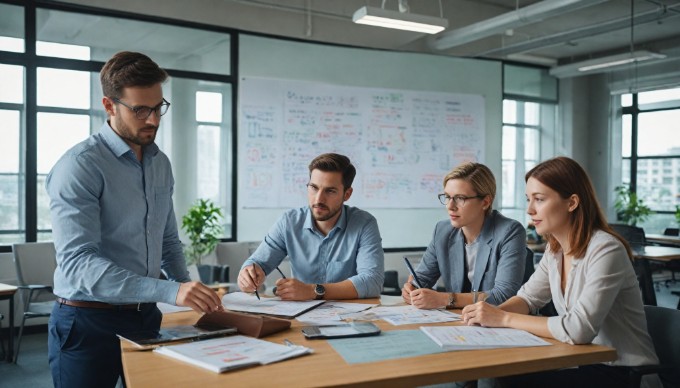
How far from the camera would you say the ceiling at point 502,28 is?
6250 mm

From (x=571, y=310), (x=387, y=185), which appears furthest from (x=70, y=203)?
(x=387, y=185)

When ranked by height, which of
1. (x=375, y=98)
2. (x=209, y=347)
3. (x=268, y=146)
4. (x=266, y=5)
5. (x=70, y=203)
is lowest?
(x=209, y=347)

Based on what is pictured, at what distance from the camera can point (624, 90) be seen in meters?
8.16

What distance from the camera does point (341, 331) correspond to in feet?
6.04

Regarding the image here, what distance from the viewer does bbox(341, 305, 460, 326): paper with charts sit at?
206 centimetres

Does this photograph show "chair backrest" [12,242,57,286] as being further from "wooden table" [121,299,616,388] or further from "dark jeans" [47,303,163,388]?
"wooden table" [121,299,616,388]

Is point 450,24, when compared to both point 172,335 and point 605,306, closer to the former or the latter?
point 605,306

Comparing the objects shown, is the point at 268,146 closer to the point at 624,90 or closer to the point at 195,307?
the point at 195,307

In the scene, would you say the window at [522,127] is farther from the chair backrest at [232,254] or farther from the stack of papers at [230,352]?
the stack of papers at [230,352]

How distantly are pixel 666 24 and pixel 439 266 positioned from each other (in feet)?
22.6

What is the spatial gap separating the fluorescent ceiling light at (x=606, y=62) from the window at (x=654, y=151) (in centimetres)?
211

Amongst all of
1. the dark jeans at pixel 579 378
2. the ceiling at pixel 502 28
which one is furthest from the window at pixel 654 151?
the dark jeans at pixel 579 378

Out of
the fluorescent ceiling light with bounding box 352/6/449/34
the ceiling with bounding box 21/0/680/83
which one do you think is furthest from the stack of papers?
the ceiling with bounding box 21/0/680/83

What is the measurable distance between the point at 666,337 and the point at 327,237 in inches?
55.3
